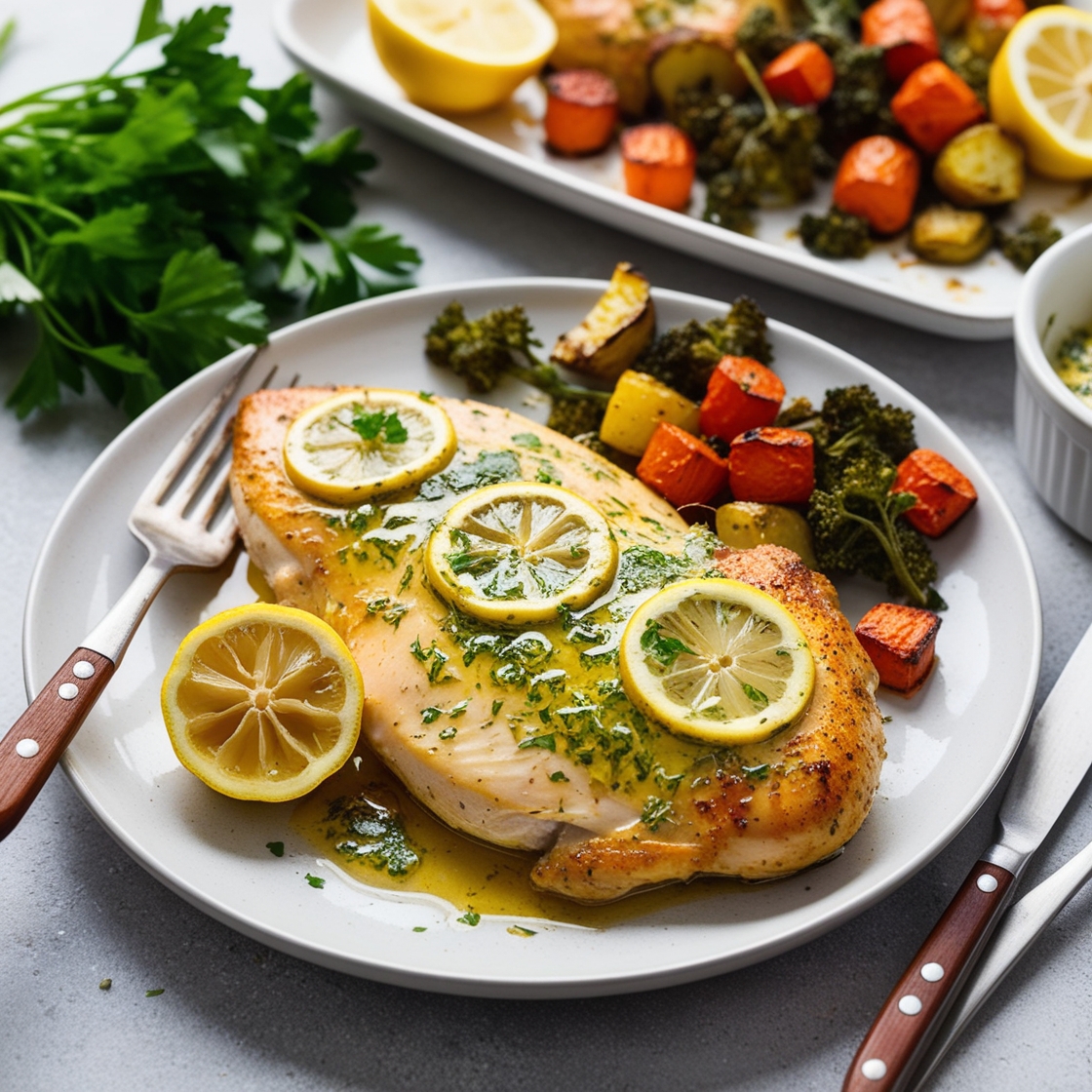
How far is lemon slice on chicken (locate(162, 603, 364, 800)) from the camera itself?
240 cm

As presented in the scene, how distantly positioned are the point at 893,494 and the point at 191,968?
195 centimetres

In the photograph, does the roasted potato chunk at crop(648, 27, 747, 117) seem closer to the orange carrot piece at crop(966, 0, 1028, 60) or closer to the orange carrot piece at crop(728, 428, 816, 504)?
the orange carrot piece at crop(966, 0, 1028, 60)

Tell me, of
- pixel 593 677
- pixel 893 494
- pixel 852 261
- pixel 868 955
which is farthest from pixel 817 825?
pixel 852 261

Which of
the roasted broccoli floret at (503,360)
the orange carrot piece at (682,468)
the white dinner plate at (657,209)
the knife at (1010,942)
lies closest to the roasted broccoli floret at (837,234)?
the white dinner plate at (657,209)

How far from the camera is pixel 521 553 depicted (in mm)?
2617

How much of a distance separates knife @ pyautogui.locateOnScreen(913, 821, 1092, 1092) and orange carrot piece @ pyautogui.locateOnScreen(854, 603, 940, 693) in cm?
50

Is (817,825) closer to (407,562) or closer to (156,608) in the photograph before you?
(407,562)

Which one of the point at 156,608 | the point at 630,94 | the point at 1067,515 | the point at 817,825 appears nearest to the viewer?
the point at 817,825

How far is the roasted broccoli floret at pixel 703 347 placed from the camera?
10.8 ft

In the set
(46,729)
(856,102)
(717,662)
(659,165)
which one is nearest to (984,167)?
(856,102)

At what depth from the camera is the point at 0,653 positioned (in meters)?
3.02

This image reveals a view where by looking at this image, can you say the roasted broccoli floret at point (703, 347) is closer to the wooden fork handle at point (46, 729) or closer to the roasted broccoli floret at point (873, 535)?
the roasted broccoli floret at point (873, 535)

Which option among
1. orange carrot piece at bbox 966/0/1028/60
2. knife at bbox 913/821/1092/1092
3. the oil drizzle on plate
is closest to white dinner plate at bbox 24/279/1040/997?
the oil drizzle on plate

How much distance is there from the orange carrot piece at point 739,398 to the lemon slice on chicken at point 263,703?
1245mm
